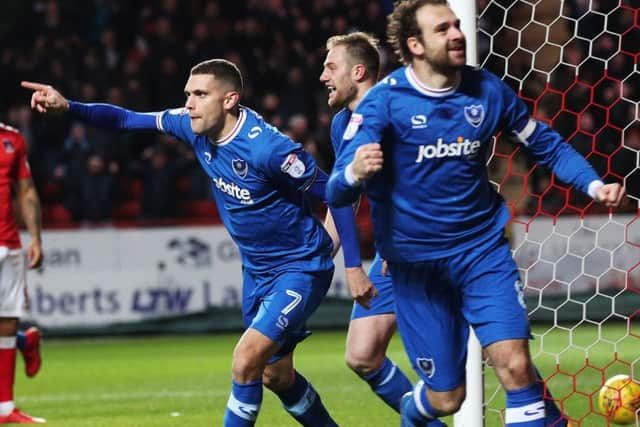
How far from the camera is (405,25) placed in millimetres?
4910

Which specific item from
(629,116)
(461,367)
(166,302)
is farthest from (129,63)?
(461,367)

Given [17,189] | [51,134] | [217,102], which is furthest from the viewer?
[51,134]

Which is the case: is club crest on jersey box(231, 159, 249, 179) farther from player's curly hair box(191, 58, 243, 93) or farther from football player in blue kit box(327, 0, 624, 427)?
football player in blue kit box(327, 0, 624, 427)

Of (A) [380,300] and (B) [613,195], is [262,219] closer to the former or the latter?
(A) [380,300]

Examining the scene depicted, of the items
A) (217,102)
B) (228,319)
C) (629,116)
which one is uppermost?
(217,102)

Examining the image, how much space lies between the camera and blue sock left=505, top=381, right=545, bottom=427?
467cm

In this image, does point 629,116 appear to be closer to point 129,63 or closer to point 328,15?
point 328,15

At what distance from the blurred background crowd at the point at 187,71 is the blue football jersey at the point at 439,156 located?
8645 mm

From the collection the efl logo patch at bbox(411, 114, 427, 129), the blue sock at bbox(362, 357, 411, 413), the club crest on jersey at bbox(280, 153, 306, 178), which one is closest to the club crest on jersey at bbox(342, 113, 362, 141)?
the efl logo patch at bbox(411, 114, 427, 129)

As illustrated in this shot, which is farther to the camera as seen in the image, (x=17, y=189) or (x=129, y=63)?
(x=129, y=63)

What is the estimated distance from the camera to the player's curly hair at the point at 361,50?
5.91m

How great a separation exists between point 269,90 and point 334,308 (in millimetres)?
3929

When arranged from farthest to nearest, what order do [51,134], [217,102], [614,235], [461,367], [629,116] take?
1. [51,134]
2. [629,116]
3. [614,235]
4. [217,102]
5. [461,367]

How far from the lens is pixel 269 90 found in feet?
54.1
